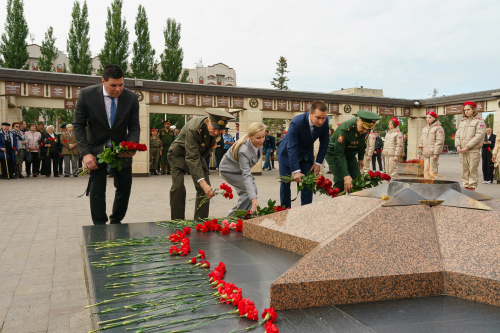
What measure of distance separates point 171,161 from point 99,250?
2254 millimetres


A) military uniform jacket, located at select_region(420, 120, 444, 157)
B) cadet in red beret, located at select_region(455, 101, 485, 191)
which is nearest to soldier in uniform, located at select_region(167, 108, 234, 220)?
cadet in red beret, located at select_region(455, 101, 485, 191)

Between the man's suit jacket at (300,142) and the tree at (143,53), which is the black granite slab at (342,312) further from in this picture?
the tree at (143,53)

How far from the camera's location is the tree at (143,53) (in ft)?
102

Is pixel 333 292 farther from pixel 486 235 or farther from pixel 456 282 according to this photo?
pixel 486 235

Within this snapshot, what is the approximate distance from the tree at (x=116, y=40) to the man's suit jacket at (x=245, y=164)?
26.8 meters

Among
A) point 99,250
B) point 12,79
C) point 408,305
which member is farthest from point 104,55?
point 408,305

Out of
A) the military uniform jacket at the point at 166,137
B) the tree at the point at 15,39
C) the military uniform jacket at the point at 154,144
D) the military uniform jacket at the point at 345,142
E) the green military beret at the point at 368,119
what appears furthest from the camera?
the tree at the point at 15,39

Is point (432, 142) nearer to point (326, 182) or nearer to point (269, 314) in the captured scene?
point (326, 182)

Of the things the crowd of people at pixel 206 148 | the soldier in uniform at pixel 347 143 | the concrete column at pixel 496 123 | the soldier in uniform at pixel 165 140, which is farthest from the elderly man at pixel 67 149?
the concrete column at pixel 496 123

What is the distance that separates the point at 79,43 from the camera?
30125mm

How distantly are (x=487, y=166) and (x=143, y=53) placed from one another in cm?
2602

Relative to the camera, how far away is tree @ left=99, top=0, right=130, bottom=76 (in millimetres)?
29953

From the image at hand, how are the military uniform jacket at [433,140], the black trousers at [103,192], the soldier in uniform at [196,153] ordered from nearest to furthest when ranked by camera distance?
the black trousers at [103,192] < the soldier in uniform at [196,153] < the military uniform jacket at [433,140]

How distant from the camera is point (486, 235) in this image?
2.82 meters
